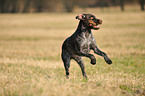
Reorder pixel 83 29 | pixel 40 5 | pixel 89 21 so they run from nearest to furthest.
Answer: pixel 89 21 → pixel 83 29 → pixel 40 5

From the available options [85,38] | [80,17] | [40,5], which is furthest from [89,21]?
[40,5]

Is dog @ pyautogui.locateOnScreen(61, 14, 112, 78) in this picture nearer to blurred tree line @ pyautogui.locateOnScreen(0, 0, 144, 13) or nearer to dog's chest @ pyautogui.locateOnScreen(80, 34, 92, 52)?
dog's chest @ pyautogui.locateOnScreen(80, 34, 92, 52)

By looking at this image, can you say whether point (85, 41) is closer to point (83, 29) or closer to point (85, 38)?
point (85, 38)

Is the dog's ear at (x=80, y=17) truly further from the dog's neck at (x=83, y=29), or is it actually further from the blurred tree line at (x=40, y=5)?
the blurred tree line at (x=40, y=5)

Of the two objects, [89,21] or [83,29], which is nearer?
[89,21]

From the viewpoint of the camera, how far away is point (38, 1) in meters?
62.2

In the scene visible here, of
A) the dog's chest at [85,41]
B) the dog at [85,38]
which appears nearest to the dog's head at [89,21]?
the dog at [85,38]

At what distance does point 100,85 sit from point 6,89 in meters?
2.07

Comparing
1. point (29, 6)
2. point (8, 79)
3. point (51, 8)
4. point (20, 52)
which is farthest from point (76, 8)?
point (8, 79)

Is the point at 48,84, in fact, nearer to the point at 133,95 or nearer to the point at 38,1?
the point at 133,95

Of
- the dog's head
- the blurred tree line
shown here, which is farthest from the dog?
the blurred tree line

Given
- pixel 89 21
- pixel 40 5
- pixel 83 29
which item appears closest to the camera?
pixel 89 21

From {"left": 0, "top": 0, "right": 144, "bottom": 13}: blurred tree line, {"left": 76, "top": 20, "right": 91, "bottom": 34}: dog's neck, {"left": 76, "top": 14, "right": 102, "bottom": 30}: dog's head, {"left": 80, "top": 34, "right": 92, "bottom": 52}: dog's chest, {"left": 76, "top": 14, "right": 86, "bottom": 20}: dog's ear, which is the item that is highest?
{"left": 0, "top": 0, "right": 144, "bottom": 13}: blurred tree line

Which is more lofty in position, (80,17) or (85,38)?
(80,17)
